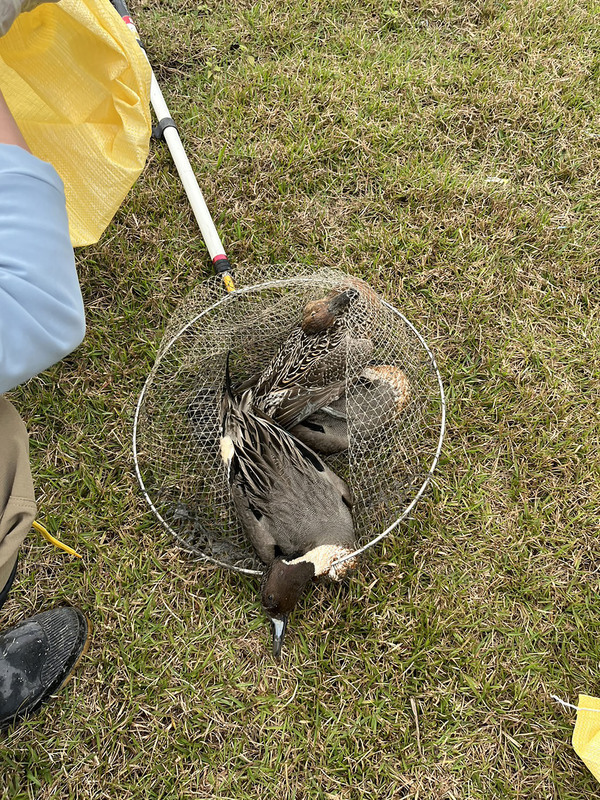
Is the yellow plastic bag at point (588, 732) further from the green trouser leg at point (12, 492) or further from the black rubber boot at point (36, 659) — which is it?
the green trouser leg at point (12, 492)

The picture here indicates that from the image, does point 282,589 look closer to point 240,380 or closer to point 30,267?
point 240,380

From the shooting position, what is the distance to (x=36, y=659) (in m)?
2.30

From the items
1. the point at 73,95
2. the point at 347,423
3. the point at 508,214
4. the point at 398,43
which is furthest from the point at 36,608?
the point at 398,43

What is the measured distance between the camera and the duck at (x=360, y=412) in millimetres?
2521

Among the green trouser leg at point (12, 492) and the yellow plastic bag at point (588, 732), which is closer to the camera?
the green trouser leg at point (12, 492)

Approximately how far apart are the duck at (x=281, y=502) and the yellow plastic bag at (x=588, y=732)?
0.99 metres

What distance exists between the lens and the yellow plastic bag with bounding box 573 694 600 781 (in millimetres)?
2139

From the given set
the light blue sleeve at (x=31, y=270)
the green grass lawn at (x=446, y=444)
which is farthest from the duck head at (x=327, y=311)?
the light blue sleeve at (x=31, y=270)

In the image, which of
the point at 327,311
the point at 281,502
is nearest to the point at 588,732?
the point at 281,502

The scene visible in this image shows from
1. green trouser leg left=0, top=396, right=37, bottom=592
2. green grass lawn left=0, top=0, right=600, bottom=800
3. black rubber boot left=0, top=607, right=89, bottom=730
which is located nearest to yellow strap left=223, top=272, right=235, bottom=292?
green grass lawn left=0, top=0, right=600, bottom=800

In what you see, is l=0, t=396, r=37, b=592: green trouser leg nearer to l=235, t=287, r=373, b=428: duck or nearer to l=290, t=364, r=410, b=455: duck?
l=235, t=287, r=373, b=428: duck

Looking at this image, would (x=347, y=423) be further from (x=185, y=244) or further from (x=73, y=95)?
(x=73, y=95)

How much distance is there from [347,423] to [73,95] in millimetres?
1660

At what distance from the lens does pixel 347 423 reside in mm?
2488
